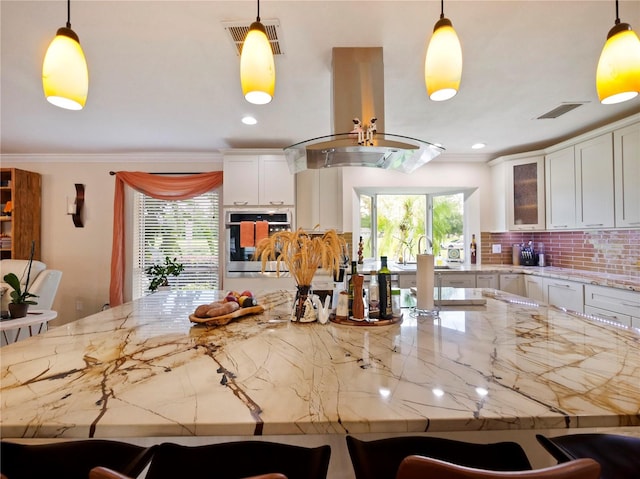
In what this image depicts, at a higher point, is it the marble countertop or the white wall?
the white wall

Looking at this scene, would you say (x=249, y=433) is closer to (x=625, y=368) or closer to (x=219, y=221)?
(x=625, y=368)

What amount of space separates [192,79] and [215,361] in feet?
6.99

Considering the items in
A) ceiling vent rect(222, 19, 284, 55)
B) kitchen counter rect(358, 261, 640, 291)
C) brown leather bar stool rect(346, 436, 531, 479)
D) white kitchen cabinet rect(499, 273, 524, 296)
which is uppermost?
ceiling vent rect(222, 19, 284, 55)

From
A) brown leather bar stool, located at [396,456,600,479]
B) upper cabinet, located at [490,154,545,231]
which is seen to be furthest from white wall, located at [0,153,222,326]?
brown leather bar stool, located at [396,456,600,479]

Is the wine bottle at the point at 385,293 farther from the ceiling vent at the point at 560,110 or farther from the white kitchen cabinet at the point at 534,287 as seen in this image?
the white kitchen cabinet at the point at 534,287

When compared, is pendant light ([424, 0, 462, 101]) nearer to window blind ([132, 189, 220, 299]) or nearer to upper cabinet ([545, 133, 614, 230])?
upper cabinet ([545, 133, 614, 230])

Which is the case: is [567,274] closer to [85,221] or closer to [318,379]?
[318,379]

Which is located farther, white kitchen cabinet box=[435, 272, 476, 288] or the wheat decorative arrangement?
white kitchen cabinet box=[435, 272, 476, 288]

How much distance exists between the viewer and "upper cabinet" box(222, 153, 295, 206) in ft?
12.5

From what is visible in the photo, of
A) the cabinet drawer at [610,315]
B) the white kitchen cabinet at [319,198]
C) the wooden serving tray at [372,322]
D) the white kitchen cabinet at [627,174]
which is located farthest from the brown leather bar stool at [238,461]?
the white kitchen cabinet at [627,174]

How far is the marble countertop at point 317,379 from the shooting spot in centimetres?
67

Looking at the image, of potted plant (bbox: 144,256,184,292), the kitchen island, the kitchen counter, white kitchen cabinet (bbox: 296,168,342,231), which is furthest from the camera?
white kitchen cabinet (bbox: 296,168,342,231)

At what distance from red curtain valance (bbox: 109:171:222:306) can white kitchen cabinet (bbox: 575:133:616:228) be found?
4.19 metres

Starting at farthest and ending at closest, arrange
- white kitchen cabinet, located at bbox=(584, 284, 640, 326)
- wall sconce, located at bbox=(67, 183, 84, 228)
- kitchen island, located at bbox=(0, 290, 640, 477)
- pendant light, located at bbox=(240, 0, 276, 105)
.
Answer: wall sconce, located at bbox=(67, 183, 84, 228) → white kitchen cabinet, located at bbox=(584, 284, 640, 326) → pendant light, located at bbox=(240, 0, 276, 105) → kitchen island, located at bbox=(0, 290, 640, 477)
